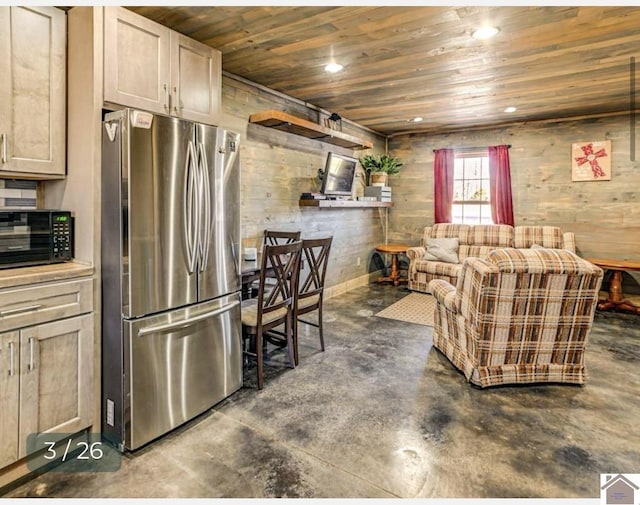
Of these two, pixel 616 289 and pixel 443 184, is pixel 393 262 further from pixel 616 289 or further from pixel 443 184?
pixel 616 289

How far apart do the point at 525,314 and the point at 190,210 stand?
7.44 feet

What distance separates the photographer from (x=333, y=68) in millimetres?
3578

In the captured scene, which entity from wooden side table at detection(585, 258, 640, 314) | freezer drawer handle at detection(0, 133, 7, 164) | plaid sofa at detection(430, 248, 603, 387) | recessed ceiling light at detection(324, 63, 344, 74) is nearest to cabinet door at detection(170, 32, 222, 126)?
freezer drawer handle at detection(0, 133, 7, 164)

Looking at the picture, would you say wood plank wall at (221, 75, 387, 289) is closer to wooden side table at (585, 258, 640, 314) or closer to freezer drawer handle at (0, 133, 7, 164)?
freezer drawer handle at (0, 133, 7, 164)

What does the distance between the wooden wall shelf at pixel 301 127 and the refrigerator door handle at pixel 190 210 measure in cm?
183

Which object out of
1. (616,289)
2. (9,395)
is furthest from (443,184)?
(9,395)

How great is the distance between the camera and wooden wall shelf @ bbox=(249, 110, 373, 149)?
3.93 metres

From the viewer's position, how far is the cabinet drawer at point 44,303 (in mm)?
1752

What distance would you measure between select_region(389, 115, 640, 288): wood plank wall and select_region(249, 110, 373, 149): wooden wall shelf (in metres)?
2.04

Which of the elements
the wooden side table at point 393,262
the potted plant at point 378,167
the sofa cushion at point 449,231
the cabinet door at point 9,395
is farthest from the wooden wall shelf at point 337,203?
the cabinet door at point 9,395

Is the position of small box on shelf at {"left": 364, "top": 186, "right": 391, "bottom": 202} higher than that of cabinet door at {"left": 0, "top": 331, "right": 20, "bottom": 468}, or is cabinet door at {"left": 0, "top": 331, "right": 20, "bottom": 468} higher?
small box on shelf at {"left": 364, "top": 186, "right": 391, "bottom": 202}

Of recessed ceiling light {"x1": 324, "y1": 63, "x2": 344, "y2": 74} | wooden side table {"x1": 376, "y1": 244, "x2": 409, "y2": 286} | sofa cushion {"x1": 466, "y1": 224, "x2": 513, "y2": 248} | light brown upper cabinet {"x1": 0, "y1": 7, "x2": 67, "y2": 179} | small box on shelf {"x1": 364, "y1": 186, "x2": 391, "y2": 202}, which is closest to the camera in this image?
light brown upper cabinet {"x1": 0, "y1": 7, "x2": 67, "y2": 179}

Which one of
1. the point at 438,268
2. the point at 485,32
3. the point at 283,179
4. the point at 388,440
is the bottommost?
the point at 388,440

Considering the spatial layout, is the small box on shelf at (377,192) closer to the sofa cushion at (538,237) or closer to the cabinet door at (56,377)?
the sofa cushion at (538,237)
